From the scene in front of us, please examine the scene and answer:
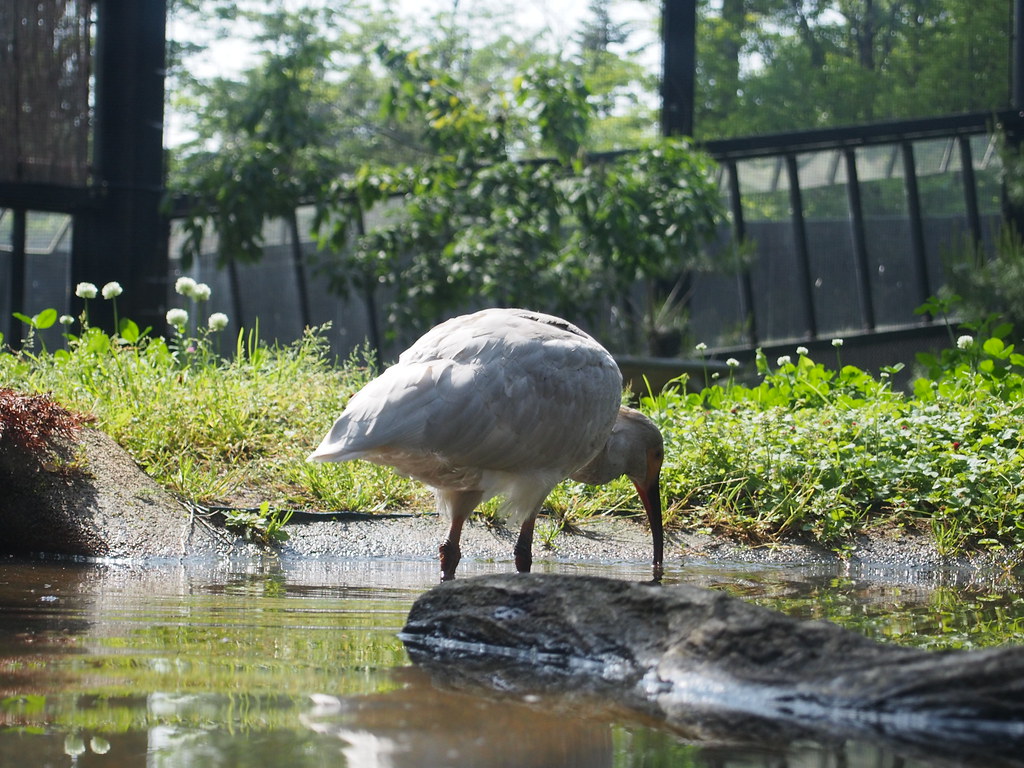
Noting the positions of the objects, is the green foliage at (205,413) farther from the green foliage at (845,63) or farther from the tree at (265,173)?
the green foliage at (845,63)

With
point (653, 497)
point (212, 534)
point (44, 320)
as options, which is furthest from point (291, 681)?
point (44, 320)

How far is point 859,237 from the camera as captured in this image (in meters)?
11.7

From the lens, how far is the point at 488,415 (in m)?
4.52

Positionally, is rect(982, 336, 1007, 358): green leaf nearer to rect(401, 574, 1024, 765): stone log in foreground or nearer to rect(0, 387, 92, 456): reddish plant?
rect(401, 574, 1024, 765): stone log in foreground

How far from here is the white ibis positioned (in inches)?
171

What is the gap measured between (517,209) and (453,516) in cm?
457

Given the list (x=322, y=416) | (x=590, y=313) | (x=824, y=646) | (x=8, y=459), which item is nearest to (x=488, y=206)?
(x=590, y=313)

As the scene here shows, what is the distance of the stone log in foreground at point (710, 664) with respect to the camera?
252 cm

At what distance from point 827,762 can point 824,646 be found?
1.78 ft

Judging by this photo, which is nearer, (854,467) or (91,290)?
(854,467)

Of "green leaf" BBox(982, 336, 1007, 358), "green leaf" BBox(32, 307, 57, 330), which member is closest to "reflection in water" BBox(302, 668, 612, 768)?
"green leaf" BBox(32, 307, 57, 330)

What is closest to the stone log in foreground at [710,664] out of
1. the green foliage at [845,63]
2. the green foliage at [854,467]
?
the green foliage at [854,467]

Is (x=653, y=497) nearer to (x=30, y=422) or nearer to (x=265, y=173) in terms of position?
(x=30, y=422)

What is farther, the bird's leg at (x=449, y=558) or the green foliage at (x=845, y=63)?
the green foliage at (x=845, y=63)
